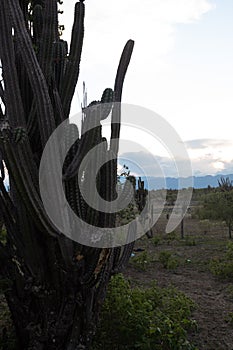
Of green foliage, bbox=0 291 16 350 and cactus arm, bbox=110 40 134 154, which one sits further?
green foliage, bbox=0 291 16 350

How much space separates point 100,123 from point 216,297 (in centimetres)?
470

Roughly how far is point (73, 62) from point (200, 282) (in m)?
5.52

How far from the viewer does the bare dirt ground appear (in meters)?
5.22

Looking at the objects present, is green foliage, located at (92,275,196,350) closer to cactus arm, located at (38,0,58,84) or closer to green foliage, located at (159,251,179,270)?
cactus arm, located at (38,0,58,84)

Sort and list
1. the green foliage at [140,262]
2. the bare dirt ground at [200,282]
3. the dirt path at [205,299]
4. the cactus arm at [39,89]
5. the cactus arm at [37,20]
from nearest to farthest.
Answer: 1. the cactus arm at [39,89]
2. the cactus arm at [37,20]
3. the dirt path at [205,299]
4. the bare dirt ground at [200,282]
5. the green foliage at [140,262]

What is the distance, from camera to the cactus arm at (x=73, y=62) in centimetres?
393

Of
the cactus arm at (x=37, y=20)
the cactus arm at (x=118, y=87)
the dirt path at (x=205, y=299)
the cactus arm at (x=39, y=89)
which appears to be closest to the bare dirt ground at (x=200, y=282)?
the dirt path at (x=205, y=299)

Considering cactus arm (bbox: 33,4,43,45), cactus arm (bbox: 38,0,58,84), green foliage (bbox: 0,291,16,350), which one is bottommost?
green foliage (bbox: 0,291,16,350)

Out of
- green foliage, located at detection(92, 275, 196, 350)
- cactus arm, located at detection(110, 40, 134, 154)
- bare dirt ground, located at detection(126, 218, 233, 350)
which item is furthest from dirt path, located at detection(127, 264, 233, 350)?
cactus arm, located at detection(110, 40, 134, 154)

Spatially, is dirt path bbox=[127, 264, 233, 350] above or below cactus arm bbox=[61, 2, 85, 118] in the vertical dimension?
below

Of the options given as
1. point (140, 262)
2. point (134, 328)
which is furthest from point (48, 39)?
point (140, 262)

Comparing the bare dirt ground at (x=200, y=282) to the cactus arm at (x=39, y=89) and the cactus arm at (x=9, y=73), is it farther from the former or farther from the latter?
the cactus arm at (x=9, y=73)

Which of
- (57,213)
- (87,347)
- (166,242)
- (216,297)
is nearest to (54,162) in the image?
(57,213)

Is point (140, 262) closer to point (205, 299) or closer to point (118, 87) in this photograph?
point (205, 299)
